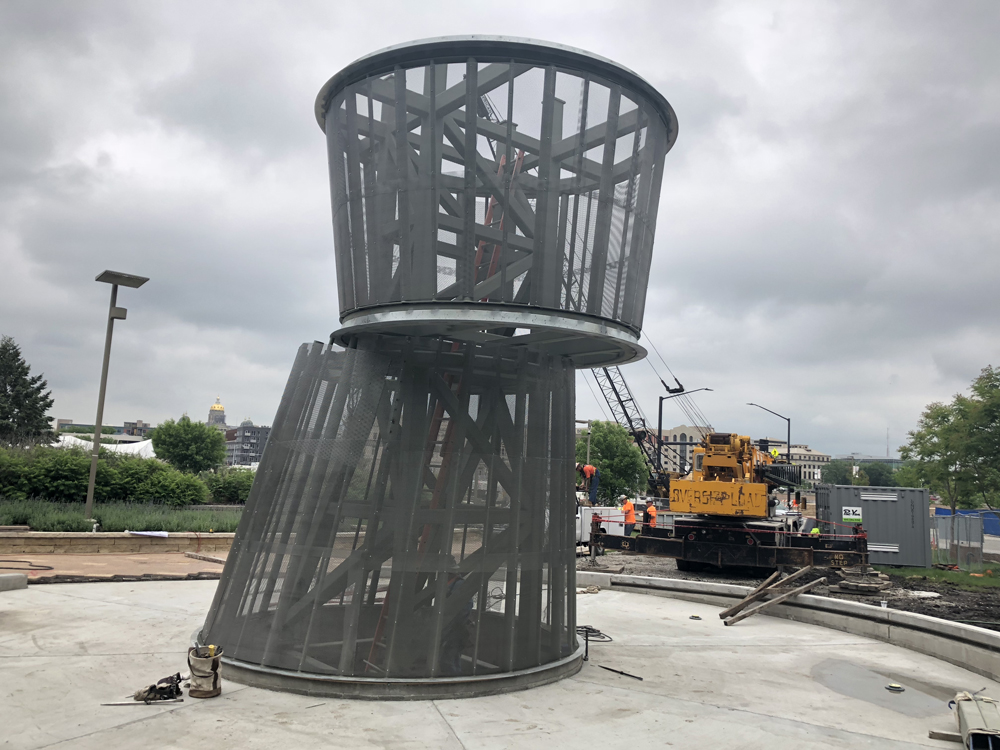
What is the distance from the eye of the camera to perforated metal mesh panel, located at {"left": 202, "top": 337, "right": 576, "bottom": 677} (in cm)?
832

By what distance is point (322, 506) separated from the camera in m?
8.72

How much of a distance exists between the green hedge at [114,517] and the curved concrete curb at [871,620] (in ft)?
46.7

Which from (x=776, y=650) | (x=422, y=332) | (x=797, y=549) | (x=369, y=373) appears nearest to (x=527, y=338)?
(x=422, y=332)

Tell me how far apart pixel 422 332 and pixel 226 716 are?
15.9ft

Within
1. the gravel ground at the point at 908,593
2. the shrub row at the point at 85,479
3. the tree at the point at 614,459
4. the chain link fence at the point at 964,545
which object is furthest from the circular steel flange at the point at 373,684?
the tree at the point at 614,459

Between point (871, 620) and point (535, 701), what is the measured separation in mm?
8344

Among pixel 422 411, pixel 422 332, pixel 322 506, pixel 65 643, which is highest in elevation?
pixel 422 332

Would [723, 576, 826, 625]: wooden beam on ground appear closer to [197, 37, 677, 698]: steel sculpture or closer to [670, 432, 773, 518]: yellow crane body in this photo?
[197, 37, 677, 698]: steel sculpture

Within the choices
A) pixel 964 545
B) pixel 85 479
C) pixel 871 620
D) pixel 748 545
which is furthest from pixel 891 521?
pixel 85 479

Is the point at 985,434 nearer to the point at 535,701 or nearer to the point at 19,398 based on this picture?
the point at 535,701

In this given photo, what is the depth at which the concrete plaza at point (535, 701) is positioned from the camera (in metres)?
6.73

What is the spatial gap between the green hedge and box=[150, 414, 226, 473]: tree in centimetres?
4263

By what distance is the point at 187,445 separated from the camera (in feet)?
219

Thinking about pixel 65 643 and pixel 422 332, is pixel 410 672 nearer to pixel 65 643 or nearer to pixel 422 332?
pixel 422 332
